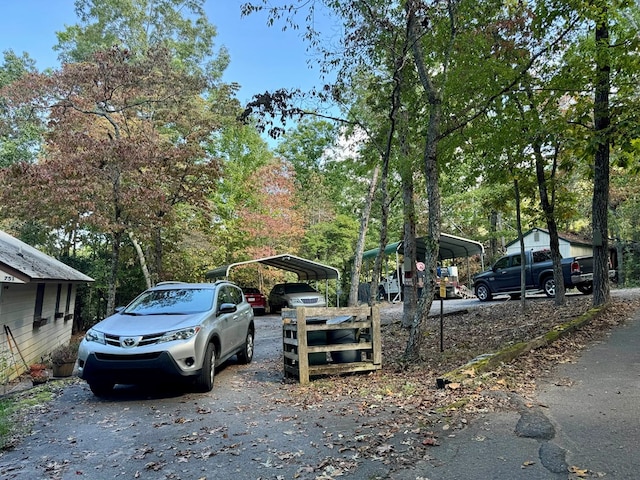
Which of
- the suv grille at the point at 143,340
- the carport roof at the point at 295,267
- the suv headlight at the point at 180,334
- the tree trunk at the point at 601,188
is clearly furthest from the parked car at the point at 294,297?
the suv grille at the point at 143,340

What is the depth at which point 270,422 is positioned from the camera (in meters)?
5.03

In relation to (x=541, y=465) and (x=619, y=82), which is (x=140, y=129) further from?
(x=541, y=465)

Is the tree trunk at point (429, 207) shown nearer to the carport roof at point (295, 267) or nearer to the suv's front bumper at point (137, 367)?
the suv's front bumper at point (137, 367)

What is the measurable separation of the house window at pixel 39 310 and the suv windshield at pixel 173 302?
20.4 feet

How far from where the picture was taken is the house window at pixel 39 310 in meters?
12.2

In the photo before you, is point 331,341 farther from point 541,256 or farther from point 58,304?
point 541,256

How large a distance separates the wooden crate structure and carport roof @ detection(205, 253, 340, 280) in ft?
48.2

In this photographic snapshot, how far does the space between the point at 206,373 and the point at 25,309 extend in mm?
7337

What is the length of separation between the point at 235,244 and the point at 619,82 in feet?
72.6

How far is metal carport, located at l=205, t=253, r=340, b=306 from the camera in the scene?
22.4 m

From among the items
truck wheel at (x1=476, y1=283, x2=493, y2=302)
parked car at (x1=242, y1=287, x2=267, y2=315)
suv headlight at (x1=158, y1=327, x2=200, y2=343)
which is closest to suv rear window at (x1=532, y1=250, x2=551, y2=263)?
truck wheel at (x1=476, y1=283, x2=493, y2=302)

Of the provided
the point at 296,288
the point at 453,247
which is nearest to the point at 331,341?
the point at 296,288

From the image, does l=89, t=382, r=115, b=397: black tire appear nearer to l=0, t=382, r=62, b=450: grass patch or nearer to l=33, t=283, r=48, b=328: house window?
l=0, t=382, r=62, b=450: grass patch

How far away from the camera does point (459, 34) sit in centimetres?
827
